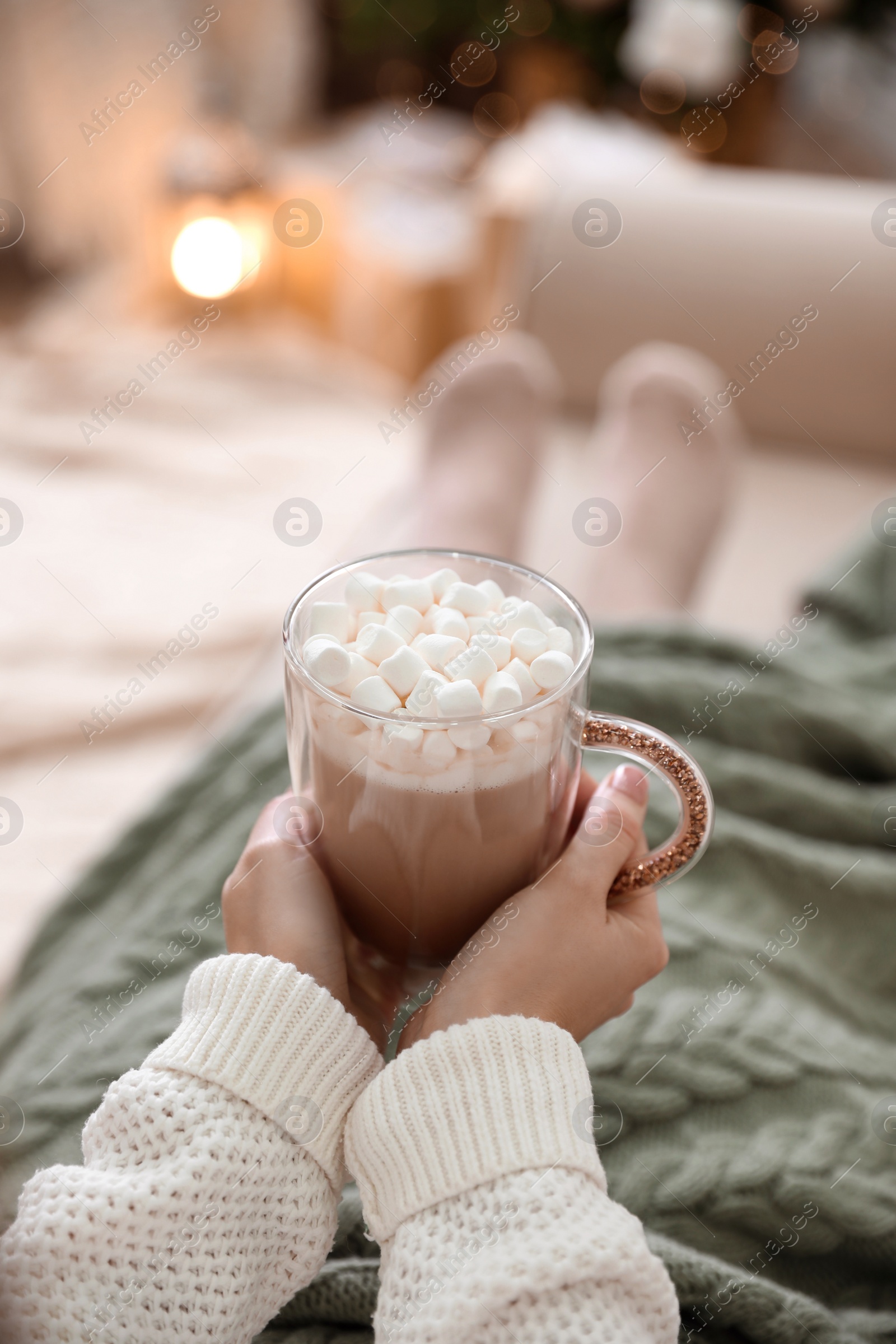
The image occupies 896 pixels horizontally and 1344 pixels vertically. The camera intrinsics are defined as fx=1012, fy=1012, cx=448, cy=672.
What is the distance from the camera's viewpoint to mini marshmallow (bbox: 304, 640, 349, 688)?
470 mm

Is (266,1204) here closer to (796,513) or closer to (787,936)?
(787,936)

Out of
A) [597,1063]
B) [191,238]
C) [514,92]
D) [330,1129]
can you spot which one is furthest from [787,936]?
[514,92]

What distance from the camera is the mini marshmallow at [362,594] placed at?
51 cm

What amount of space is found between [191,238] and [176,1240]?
1.97 metres

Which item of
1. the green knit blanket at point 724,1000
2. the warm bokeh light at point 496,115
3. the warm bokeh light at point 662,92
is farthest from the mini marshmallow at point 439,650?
the warm bokeh light at point 496,115

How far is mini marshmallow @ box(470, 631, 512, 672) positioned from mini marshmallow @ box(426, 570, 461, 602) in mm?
44

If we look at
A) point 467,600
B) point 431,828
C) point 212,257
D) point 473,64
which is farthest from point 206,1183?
point 473,64

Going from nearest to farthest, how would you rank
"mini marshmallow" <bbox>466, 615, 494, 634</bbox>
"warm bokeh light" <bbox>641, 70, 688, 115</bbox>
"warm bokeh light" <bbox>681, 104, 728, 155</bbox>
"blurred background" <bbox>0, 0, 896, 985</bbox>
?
"mini marshmallow" <bbox>466, 615, 494, 634</bbox>
"blurred background" <bbox>0, 0, 896, 985</bbox>
"warm bokeh light" <bbox>641, 70, 688, 115</bbox>
"warm bokeh light" <bbox>681, 104, 728, 155</bbox>

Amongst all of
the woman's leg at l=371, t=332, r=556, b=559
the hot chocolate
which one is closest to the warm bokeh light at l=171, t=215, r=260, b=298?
the woman's leg at l=371, t=332, r=556, b=559

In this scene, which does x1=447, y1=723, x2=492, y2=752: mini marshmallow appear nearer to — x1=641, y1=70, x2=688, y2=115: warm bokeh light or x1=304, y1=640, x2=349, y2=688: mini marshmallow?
x1=304, y1=640, x2=349, y2=688: mini marshmallow

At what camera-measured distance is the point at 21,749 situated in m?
1.00

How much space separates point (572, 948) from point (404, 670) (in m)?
0.16

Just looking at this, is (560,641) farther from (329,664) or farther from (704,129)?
(704,129)

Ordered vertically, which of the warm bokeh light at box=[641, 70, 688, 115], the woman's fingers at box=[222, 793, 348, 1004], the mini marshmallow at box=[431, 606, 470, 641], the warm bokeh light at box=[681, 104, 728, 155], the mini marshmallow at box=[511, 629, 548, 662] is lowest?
the woman's fingers at box=[222, 793, 348, 1004]
